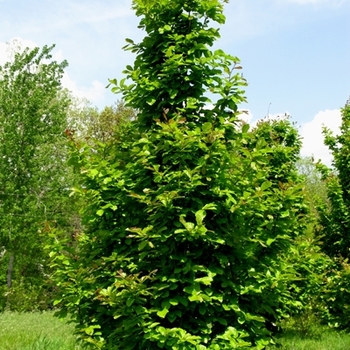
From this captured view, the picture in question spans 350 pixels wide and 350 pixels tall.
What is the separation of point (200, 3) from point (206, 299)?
3.73 metres

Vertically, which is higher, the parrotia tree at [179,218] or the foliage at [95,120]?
the foliage at [95,120]

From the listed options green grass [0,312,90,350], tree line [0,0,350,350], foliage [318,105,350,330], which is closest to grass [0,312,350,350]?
green grass [0,312,90,350]

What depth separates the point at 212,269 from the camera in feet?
16.2

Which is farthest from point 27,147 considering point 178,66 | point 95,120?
point 178,66

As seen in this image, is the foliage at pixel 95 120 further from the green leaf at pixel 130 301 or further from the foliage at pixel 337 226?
the green leaf at pixel 130 301

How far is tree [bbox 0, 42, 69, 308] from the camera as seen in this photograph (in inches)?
834

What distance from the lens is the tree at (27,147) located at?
2117 cm

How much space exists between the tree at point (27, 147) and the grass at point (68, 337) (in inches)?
354

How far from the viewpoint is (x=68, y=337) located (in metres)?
9.91

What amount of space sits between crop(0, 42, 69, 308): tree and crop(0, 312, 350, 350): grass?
354 inches

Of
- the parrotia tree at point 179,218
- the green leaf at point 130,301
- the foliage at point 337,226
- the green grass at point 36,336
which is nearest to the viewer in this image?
the green leaf at point 130,301

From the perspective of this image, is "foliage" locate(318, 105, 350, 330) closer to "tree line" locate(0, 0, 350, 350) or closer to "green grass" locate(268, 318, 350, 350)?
"green grass" locate(268, 318, 350, 350)

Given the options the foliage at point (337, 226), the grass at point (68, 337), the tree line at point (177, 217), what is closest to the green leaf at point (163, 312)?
the tree line at point (177, 217)

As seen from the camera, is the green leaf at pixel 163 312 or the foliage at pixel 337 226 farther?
the foliage at pixel 337 226
